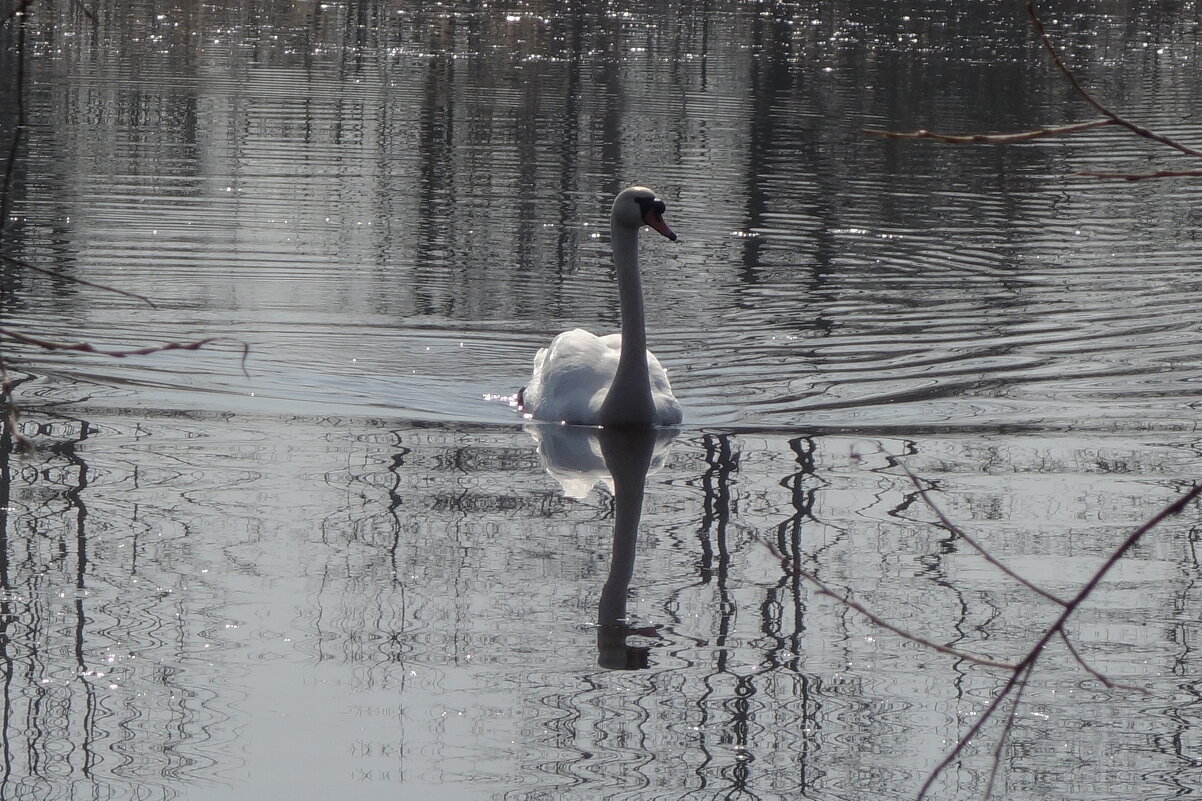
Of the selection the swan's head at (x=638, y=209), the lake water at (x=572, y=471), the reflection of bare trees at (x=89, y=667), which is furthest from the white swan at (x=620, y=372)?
the reflection of bare trees at (x=89, y=667)

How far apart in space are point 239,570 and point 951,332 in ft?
20.1

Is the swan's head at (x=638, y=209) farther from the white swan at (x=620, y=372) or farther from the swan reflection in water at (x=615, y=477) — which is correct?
the swan reflection in water at (x=615, y=477)

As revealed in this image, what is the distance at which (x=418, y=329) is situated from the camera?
36.1 feet

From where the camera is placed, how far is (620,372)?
28.6 ft

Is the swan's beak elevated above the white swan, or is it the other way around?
the swan's beak

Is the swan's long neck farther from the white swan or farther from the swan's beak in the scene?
the swan's beak

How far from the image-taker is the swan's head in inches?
352

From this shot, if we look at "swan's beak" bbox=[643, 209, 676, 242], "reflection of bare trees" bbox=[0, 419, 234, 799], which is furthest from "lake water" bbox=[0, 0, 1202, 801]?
"swan's beak" bbox=[643, 209, 676, 242]

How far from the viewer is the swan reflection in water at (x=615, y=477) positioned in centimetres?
552

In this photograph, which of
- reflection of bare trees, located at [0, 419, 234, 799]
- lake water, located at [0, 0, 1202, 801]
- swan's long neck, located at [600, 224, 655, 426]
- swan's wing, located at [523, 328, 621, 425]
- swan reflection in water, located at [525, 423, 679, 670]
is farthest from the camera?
swan's wing, located at [523, 328, 621, 425]

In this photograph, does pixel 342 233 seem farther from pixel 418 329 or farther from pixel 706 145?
pixel 706 145

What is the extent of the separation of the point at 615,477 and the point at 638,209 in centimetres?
179

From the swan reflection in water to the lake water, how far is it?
0.03m

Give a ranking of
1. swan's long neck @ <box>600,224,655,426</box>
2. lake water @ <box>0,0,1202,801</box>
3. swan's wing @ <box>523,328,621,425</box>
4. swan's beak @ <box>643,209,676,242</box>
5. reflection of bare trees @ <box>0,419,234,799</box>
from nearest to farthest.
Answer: reflection of bare trees @ <box>0,419,234,799</box>
lake water @ <box>0,0,1202,801</box>
swan's long neck @ <box>600,224,655,426</box>
swan's beak @ <box>643,209,676,242</box>
swan's wing @ <box>523,328,621,425</box>
